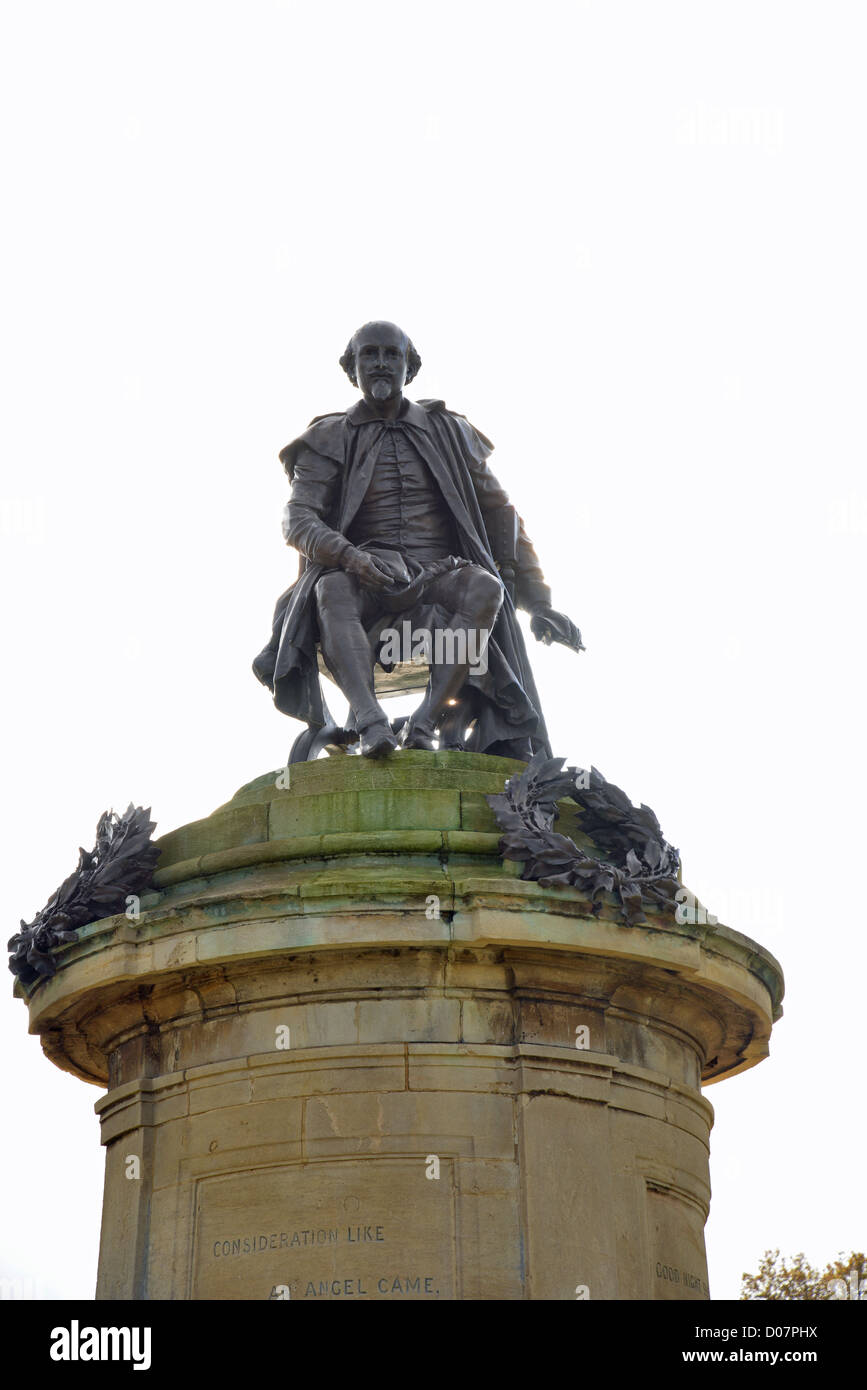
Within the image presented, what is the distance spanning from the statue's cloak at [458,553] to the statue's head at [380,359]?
0.30 metres

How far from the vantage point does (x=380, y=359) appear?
49.0 ft

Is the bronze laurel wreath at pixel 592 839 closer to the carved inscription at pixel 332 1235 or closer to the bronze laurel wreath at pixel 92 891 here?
the carved inscription at pixel 332 1235

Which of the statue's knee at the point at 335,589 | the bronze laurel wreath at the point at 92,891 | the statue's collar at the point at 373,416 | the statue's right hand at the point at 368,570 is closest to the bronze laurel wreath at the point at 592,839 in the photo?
the statue's right hand at the point at 368,570

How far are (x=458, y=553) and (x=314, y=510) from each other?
1.16 meters

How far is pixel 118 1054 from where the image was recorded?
12.8m

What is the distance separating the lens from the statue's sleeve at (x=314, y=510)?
14227mm

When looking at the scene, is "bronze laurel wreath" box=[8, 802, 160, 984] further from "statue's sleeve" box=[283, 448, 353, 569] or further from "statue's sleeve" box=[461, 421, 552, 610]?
"statue's sleeve" box=[461, 421, 552, 610]

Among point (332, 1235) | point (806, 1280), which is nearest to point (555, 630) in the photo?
point (332, 1235)

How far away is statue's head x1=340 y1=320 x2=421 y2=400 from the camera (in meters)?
14.9

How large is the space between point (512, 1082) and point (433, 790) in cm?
202
